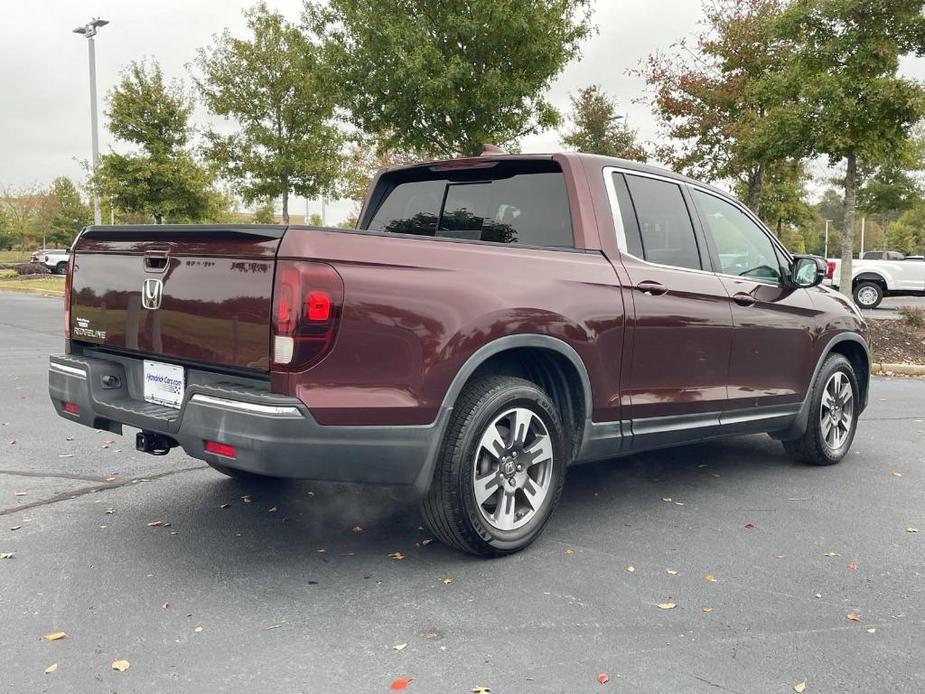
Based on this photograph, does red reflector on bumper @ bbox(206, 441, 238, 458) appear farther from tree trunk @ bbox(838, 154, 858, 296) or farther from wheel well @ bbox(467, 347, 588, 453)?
tree trunk @ bbox(838, 154, 858, 296)

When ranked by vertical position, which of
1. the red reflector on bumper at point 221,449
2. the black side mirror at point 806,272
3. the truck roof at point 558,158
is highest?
the truck roof at point 558,158

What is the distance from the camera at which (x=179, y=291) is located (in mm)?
3484

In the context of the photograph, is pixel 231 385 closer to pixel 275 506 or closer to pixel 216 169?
pixel 275 506

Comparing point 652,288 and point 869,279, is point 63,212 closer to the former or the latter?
point 869,279

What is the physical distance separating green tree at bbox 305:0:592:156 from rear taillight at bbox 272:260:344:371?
37.6 ft

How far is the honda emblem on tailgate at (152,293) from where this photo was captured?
3578 mm

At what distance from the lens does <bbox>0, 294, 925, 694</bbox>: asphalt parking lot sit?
273cm

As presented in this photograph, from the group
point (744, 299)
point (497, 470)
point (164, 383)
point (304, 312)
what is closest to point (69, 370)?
point (164, 383)

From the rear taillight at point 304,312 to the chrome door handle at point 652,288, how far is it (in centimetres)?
180

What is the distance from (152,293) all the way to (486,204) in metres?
1.77

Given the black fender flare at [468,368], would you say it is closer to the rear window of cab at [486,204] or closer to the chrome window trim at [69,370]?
the rear window of cab at [486,204]

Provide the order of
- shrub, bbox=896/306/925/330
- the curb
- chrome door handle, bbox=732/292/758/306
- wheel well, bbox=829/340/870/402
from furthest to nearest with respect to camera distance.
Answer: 1. shrub, bbox=896/306/925/330
2. the curb
3. wheel well, bbox=829/340/870/402
4. chrome door handle, bbox=732/292/758/306

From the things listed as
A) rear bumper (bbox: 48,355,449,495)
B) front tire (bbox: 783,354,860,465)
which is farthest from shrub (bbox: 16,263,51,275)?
front tire (bbox: 783,354,860,465)

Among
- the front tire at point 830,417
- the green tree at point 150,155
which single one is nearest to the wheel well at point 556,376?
the front tire at point 830,417
